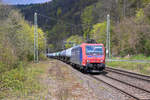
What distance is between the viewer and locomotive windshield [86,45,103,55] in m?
A: 15.6

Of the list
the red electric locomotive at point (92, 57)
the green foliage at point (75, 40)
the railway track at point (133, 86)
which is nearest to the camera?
the railway track at point (133, 86)

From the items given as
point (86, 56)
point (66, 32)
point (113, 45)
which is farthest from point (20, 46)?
point (66, 32)

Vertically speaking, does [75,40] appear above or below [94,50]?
above

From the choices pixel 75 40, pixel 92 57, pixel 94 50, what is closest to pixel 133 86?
pixel 92 57

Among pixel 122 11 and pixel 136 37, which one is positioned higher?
pixel 122 11

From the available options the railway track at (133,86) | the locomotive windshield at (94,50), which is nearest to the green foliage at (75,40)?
the locomotive windshield at (94,50)

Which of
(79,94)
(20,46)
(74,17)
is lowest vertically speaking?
(79,94)

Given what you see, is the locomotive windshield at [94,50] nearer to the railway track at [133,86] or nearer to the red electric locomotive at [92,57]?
the red electric locomotive at [92,57]

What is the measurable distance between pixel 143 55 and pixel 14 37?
21.0 meters

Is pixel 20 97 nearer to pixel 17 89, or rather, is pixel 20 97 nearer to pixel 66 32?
pixel 17 89

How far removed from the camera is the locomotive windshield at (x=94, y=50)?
614 inches

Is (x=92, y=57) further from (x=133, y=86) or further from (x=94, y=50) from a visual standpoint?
(x=133, y=86)

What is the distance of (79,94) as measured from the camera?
8.02 m

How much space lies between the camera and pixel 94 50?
1573cm
